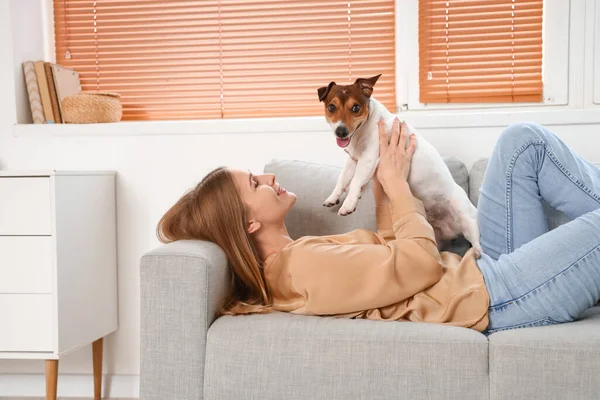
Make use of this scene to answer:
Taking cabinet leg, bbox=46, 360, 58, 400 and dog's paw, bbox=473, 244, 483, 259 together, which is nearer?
dog's paw, bbox=473, 244, 483, 259

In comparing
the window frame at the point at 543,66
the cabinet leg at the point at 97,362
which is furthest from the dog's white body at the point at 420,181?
the cabinet leg at the point at 97,362

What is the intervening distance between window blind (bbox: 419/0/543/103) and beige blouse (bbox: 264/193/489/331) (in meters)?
1.28

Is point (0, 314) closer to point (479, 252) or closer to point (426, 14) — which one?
point (479, 252)

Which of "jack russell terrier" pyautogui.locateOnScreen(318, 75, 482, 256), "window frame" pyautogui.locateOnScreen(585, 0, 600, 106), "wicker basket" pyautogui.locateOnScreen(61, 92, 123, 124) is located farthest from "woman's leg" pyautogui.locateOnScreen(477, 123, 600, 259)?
"wicker basket" pyautogui.locateOnScreen(61, 92, 123, 124)

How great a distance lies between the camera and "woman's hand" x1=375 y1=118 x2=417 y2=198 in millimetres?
1747

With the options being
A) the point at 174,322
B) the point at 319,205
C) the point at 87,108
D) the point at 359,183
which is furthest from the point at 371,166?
the point at 87,108

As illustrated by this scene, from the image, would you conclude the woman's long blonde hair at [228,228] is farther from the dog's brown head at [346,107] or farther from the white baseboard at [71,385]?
the white baseboard at [71,385]

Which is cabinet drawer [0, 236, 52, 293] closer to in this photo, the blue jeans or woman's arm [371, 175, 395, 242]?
woman's arm [371, 175, 395, 242]

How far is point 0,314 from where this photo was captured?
218 cm

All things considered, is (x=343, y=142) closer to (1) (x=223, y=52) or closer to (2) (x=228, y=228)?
(2) (x=228, y=228)

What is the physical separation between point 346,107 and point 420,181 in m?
0.34

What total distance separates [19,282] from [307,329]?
48.5 inches

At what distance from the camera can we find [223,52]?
2.86 m

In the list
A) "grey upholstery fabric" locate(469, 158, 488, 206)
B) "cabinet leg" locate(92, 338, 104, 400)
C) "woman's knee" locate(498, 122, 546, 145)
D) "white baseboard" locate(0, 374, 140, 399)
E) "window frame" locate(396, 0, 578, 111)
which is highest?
"window frame" locate(396, 0, 578, 111)
